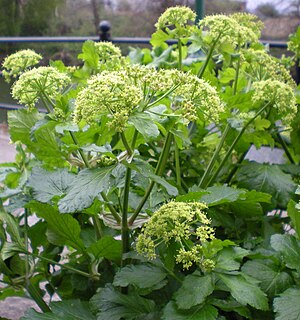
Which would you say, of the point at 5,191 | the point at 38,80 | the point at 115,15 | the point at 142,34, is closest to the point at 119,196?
the point at 38,80

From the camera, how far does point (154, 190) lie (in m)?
1.14

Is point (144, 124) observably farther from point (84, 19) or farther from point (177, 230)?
point (84, 19)

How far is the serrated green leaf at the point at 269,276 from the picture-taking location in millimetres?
1013

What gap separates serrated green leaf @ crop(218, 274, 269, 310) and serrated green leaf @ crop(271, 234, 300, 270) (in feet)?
0.27

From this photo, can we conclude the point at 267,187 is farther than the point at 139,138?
Yes

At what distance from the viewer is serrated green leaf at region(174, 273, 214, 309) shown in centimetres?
88

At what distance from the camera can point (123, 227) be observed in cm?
101

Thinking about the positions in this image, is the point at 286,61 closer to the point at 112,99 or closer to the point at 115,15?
the point at 112,99

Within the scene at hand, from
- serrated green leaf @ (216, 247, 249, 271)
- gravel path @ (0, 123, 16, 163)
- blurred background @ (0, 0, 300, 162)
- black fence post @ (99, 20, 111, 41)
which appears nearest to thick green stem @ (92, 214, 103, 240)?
serrated green leaf @ (216, 247, 249, 271)

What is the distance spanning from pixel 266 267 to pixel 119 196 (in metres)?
0.30

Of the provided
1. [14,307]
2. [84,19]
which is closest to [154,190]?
[14,307]

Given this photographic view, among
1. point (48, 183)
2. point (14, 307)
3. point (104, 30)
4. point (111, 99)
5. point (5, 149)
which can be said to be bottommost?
point (5, 149)

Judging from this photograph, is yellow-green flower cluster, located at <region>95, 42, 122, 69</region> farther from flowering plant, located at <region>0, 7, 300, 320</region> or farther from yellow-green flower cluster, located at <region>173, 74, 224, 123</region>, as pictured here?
yellow-green flower cluster, located at <region>173, 74, 224, 123</region>

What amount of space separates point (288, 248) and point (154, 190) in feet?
0.95
